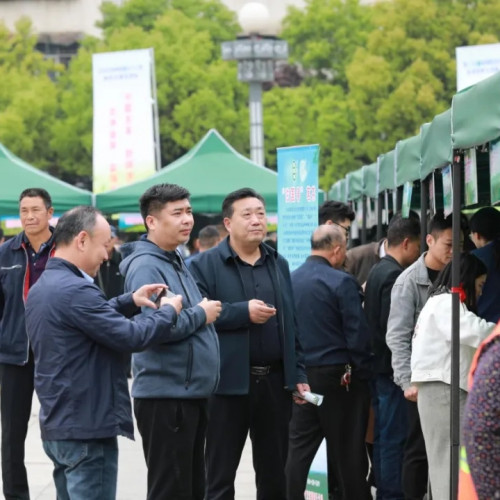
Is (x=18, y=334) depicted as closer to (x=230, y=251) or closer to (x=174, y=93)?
(x=230, y=251)

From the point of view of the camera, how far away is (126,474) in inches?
404

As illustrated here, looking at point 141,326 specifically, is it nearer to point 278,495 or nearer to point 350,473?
point 278,495

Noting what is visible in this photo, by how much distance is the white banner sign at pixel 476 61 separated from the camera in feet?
65.5

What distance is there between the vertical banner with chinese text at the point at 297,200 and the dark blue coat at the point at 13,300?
2.44m

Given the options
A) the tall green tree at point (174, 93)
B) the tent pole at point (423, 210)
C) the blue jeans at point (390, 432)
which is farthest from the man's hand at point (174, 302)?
the tall green tree at point (174, 93)

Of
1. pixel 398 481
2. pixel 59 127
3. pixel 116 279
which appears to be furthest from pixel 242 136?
pixel 398 481

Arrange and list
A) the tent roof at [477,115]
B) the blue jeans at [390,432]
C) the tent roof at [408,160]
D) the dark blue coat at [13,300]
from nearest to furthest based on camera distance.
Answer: the tent roof at [477,115], the dark blue coat at [13,300], the tent roof at [408,160], the blue jeans at [390,432]

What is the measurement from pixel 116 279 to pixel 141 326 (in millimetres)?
11545

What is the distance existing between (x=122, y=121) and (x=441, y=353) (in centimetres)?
1927

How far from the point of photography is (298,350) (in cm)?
724

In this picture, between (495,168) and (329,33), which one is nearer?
(495,168)

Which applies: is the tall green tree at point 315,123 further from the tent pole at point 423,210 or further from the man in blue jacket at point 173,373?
the man in blue jacket at point 173,373

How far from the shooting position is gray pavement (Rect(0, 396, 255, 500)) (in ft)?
31.0

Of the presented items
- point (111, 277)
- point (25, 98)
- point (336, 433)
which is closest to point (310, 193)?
point (336, 433)
